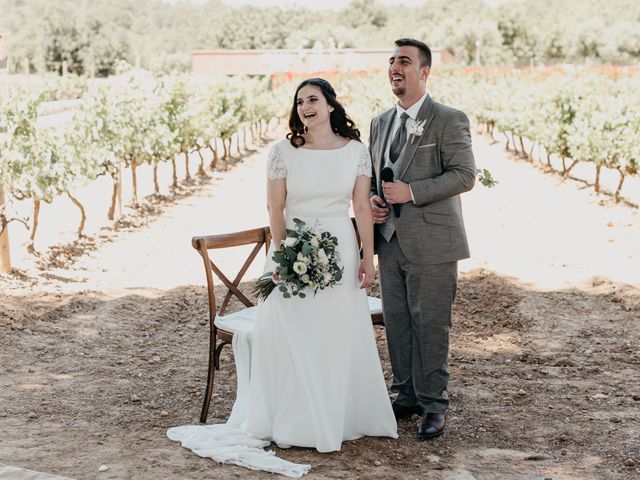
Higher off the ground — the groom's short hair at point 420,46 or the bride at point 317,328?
the groom's short hair at point 420,46

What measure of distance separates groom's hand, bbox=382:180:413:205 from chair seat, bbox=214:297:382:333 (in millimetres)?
619

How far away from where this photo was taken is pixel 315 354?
377 centimetres

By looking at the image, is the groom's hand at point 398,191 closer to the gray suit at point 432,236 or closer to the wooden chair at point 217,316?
the gray suit at point 432,236

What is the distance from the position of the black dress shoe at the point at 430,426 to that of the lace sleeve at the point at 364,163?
1.16 meters

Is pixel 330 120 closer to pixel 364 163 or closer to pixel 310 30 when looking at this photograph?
pixel 364 163

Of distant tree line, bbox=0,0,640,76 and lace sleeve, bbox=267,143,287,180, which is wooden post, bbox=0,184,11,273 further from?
distant tree line, bbox=0,0,640,76

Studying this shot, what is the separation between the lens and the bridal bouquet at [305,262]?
3.63 metres

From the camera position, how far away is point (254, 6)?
97.1m

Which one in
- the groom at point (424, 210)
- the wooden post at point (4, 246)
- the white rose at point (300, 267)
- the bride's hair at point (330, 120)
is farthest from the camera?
the wooden post at point (4, 246)

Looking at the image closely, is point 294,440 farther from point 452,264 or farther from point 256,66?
point 256,66

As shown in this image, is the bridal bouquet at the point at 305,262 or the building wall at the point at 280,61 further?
the building wall at the point at 280,61

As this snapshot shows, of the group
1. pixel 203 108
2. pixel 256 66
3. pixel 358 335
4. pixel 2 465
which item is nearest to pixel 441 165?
pixel 358 335

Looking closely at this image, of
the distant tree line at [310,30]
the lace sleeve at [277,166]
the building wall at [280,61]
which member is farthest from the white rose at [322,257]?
the distant tree line at [310,30]

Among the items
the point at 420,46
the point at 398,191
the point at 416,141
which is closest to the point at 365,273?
the point at 398,191
